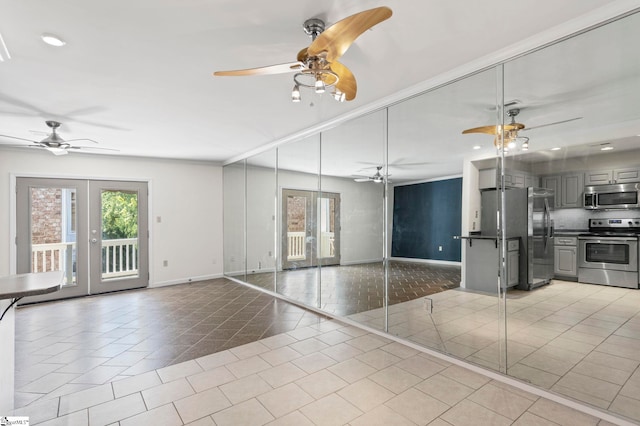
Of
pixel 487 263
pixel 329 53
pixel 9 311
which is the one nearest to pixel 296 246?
pixel 487 263

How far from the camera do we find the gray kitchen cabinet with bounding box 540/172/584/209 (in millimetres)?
2207

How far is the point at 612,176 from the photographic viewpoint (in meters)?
2.05

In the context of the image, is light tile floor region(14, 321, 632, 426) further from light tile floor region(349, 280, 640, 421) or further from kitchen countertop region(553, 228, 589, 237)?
kitchen countertop region(553, 228, 589, 237)

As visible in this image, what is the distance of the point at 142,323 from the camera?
3.99 meters

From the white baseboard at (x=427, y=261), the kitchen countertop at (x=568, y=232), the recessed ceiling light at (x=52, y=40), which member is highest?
the recessed ceiling light at (x=52, y=40)

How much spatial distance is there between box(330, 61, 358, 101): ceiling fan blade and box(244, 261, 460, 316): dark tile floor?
1.86 m

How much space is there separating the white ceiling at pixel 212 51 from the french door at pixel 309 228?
1202 mm

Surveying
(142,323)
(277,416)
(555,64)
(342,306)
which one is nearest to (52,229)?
(142,323)

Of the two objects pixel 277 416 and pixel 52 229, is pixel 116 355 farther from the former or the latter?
pixel 52 229

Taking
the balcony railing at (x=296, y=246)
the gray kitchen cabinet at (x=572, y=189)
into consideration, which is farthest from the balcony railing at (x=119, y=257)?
the gray kitchen cabinet at (x=572, y=189)

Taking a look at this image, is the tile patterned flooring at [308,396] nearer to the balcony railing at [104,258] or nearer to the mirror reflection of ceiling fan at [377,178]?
the mirror reflection of ceiling fan at [377,178]

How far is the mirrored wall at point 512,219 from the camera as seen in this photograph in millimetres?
2018

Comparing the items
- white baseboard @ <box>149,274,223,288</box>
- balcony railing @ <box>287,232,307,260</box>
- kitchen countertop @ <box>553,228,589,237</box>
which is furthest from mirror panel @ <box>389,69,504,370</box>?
white baseboard @ <box>149,274,223,288</box>

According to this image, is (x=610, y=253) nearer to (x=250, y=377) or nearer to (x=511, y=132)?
(x=511, y=132)
